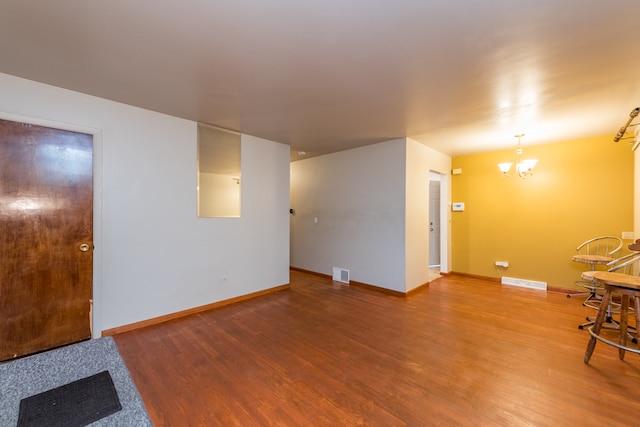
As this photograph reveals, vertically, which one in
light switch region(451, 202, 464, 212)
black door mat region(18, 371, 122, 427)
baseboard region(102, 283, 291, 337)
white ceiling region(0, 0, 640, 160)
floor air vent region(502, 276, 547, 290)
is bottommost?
baseboard region(102, 283, 291, 337)

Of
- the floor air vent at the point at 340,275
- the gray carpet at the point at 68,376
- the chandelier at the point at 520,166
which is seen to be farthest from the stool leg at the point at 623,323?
the gray carpet at the point at 68,376

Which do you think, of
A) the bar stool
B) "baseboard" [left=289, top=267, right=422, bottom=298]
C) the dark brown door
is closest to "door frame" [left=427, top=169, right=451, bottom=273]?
"baseboard" [left=289, top=267, right=422, bottom=298]

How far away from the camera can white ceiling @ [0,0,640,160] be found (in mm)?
1594

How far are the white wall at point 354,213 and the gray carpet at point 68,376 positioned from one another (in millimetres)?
3860

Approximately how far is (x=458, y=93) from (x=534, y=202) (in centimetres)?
333

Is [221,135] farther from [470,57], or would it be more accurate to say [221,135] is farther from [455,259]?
[455,259]

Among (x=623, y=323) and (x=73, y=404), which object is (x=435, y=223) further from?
(x=73, y=404)

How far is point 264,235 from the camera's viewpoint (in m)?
4.33

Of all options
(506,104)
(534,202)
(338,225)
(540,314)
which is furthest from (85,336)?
(534,202)

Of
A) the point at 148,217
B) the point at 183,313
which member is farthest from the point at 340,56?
the point at 183,313

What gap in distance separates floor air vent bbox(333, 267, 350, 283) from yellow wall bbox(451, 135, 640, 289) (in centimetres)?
249

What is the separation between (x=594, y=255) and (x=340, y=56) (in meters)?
4.93

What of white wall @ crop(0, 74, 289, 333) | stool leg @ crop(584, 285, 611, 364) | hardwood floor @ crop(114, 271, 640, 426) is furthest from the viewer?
white wall @ crop(0, 74, 289, 333)

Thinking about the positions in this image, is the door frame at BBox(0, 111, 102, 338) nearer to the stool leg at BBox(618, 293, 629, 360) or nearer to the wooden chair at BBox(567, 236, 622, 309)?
the stool leg at BBox(618, 293, 629, 360)
